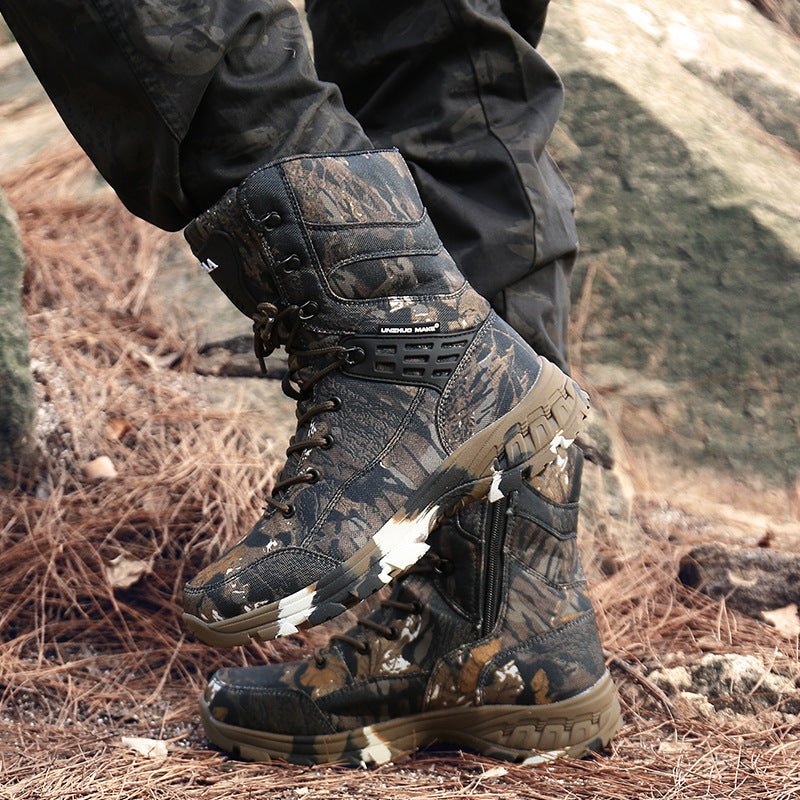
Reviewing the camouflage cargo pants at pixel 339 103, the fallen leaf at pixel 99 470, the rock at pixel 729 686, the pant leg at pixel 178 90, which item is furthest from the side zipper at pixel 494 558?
the fallen leaf at pixel 99 470

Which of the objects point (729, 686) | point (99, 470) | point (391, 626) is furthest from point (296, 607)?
point (99, 470)

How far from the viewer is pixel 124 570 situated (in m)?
1.92

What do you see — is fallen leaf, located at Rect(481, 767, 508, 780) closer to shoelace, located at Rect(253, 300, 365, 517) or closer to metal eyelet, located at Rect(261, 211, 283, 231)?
shoelace, located at Rect(253, 300, 365, 517)

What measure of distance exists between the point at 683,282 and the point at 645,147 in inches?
19.6

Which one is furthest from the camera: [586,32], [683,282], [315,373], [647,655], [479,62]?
[586,32]

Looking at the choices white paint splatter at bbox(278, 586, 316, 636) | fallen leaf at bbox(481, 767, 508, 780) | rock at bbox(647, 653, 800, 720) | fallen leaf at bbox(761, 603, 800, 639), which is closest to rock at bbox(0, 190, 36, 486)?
white paint splatter at bbox(278, 586, 316, 636)

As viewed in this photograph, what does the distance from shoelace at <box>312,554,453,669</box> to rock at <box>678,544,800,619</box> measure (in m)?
0.89

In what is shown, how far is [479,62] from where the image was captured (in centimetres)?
158

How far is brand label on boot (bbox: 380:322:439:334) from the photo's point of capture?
4.34ft

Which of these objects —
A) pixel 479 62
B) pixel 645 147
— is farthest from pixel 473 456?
pixel 645 147

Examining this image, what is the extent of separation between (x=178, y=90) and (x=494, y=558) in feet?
3.09

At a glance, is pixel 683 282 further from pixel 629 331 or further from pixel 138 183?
pixel 138 183

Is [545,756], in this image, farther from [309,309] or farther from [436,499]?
[309,309]

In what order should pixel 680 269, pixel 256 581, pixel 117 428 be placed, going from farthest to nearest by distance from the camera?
pixel 680 269 < pixel 117 428 < pixel 256 581
